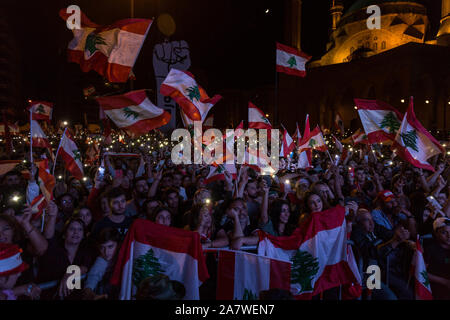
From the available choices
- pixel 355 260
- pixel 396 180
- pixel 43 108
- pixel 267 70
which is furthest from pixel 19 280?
pixel 267 70

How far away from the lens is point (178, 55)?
92.2 feet

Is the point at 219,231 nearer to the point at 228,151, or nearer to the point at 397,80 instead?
the point at 228,151

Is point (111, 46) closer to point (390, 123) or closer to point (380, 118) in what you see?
point (380, 118)

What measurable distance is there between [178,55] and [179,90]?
20.7 meters

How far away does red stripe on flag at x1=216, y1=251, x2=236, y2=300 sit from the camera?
3.81 m

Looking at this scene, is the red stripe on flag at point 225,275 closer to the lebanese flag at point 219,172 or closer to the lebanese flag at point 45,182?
the lebanese flag at point 45,182

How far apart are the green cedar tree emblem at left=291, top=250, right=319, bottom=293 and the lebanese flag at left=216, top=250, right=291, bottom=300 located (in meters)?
0.28

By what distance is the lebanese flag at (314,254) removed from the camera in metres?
4.04

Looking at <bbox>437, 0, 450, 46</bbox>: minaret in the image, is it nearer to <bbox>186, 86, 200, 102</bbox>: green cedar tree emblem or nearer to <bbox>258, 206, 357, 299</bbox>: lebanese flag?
<bbox>186, 86, 200, 102</bbox>: green cedar tree emblem

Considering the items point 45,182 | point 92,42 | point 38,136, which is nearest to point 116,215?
point 45,182

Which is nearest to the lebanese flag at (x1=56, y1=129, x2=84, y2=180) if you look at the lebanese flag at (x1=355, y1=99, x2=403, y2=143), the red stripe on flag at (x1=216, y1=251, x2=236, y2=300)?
the red stripe on flag at (x1=216, y1=251, x2=236, y2=300)

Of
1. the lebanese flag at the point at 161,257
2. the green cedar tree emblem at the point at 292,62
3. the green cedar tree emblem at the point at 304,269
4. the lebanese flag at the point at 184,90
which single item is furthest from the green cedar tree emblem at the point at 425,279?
the green cedar tree emblem at the point at 292,62

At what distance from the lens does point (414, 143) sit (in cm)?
648

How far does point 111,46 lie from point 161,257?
563 cm
